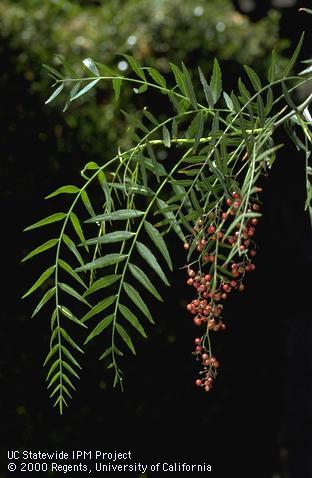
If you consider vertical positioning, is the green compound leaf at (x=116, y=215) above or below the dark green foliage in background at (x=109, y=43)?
below

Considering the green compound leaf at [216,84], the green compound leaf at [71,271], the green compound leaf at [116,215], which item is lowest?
the green compound leaf at [71,271]

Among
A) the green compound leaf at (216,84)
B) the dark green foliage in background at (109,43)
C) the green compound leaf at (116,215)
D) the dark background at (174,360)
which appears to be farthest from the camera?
the dark green foliage in background at (109,43)

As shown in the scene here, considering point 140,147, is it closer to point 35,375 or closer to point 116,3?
point 35,375

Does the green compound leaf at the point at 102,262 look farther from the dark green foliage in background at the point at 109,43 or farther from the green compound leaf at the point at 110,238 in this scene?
the dark green foliage in background at the point at 109,43

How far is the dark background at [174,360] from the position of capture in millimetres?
2293

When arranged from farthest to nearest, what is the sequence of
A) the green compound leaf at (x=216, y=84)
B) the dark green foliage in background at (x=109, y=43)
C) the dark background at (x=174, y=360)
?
1. the dark green foliage in background at (x=109, y=43)
2. the dark background at (x=174, y=360)
3. the green compound leaf at (x=216, y=84)

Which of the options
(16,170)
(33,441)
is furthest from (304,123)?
(33,441)

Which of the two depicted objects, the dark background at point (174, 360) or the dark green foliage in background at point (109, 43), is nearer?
the dark background at point (174, 360)

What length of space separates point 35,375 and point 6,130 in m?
0.64

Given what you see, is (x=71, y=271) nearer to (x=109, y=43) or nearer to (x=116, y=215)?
(x=116, y=215)

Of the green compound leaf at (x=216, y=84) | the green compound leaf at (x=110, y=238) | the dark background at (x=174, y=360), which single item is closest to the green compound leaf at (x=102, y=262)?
the green compound leaf at (x=110, y=238)

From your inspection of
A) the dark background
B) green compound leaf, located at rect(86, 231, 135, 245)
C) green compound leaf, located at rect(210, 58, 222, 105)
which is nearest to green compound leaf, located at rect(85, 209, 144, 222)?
green compound leaf, located at rect(86, 231, 135, 245)

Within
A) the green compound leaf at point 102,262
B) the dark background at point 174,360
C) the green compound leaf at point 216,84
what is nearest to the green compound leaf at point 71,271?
the green compound leaf at point 102,262

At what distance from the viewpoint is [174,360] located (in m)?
2.54
